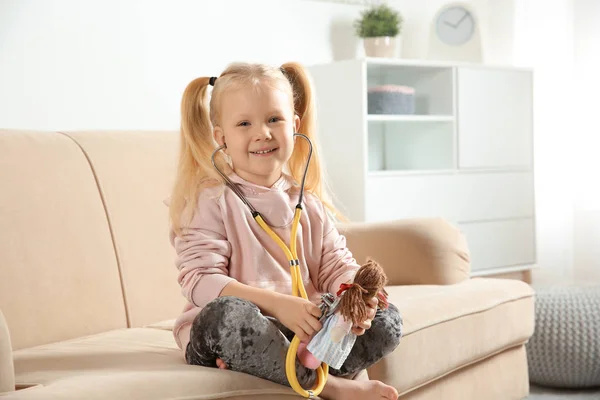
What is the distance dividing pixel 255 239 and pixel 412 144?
7.28 feet

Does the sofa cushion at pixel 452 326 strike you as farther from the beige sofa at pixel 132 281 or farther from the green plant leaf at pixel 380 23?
the green plant leaf at pixel 380 23

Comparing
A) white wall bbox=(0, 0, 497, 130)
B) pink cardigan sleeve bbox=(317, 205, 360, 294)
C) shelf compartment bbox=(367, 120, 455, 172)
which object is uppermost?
white wall bbox=(0, 0, 497, 130)

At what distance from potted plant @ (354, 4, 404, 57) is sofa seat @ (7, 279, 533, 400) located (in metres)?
1.59

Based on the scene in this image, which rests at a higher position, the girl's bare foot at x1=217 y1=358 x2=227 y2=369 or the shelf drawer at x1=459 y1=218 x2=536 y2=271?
the girl's bare foot at x1=217 y1=358 x2=227 y2=369

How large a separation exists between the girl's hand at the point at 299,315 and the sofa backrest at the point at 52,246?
1.99 ft

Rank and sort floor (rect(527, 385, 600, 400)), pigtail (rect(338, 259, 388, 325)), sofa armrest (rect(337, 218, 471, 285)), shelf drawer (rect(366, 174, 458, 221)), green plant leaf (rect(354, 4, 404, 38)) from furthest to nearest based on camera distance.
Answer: green plant leaf (rect(354, 4, 404, 38)) → shelf drawer (rect(366, 174, 458, 221)) → floor (rect(527, 385, 600, 400)) → sofa armrest (rect(337, 218, 471, 285)) → pigtail (rect(338, 259, 388, 325))

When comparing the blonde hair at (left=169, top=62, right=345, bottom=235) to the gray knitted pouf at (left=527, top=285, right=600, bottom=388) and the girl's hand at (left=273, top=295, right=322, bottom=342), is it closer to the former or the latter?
the girl's hand at (left=273, top=295, right=322, bottom=342)

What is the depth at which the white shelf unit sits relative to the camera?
3.41 meters

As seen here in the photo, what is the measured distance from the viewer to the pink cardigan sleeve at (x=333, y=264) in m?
1.67

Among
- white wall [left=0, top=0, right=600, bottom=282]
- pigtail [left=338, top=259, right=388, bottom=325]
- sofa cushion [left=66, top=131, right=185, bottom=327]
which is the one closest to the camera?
pigtail [left=338, top=259, right=388, bottom=325]

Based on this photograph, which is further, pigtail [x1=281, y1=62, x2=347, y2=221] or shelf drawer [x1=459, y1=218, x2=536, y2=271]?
shelf drawer [x1=459, y1=218, x2=536, y2=271]

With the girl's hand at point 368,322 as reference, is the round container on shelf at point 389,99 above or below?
above

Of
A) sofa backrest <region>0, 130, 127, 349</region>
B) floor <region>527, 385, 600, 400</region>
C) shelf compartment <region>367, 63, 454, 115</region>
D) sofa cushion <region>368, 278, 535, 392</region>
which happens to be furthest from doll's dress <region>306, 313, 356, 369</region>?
shelf compartment <region>367, 63, 454, 115</region>

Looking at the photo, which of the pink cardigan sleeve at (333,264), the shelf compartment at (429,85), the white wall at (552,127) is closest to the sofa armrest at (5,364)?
the pink cardigan sleeve at (333,264)
